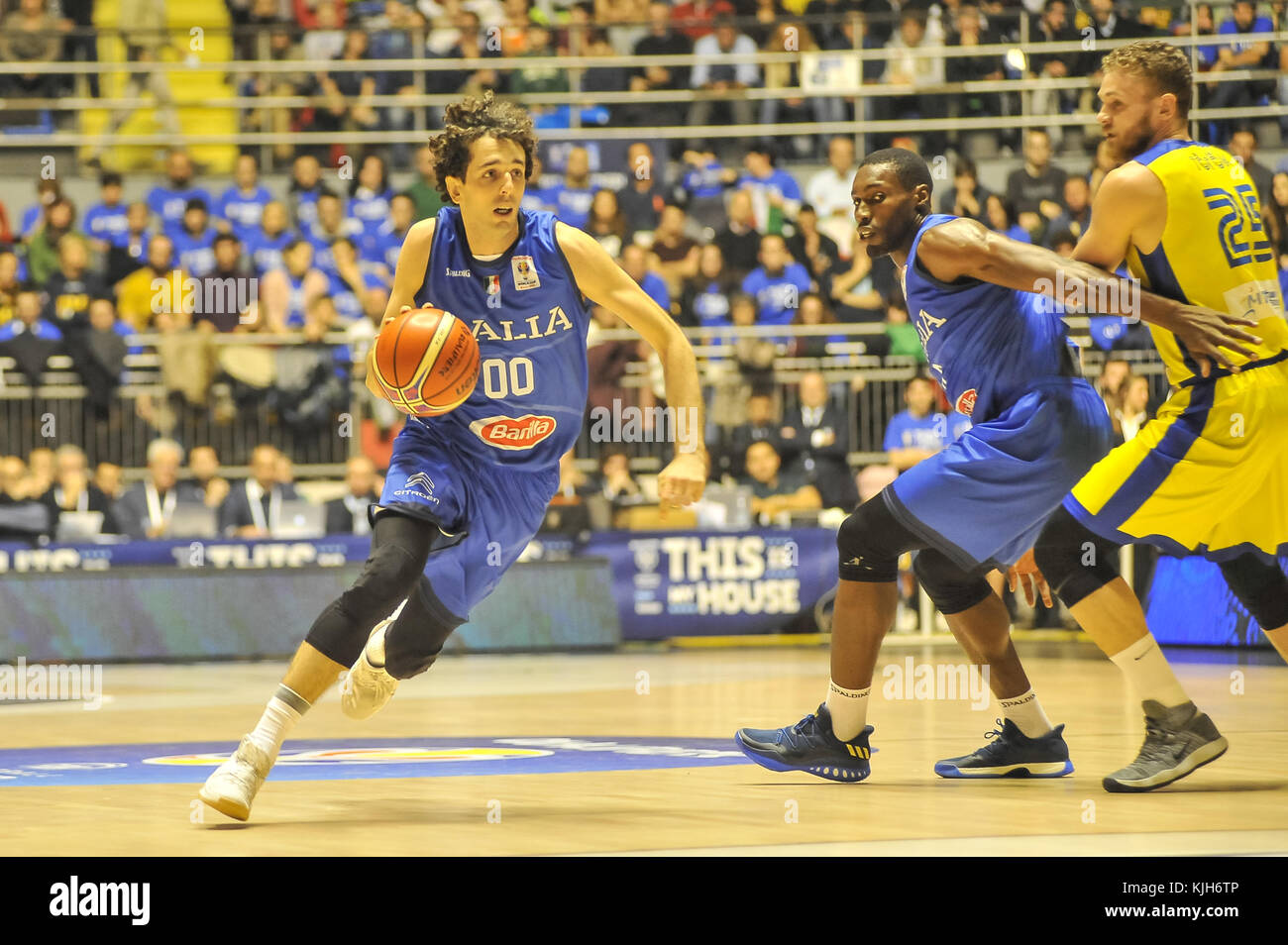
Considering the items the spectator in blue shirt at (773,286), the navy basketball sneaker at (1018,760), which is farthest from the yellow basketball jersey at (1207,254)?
the spectator in blue shirt at (773,286)

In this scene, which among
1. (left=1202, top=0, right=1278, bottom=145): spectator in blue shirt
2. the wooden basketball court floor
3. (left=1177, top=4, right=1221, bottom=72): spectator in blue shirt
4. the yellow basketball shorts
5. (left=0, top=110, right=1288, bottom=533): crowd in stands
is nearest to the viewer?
the wooden basketball court floor

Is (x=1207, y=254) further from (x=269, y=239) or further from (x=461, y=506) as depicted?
(x=269, y=239)

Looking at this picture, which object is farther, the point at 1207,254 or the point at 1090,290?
the point at 1207,254

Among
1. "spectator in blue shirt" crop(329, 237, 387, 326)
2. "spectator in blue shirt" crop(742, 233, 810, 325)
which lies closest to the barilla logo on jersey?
"spectator in blue shirt" crop(742, 233, 810, 325)

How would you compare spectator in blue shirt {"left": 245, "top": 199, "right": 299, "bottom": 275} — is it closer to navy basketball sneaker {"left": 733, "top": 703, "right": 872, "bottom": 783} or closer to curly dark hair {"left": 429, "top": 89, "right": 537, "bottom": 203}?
curly dark hair {"left": 429, "top": 89, "right": 537, "bottom": 203}

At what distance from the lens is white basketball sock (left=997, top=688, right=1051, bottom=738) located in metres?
6.04

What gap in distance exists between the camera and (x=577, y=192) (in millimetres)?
16297

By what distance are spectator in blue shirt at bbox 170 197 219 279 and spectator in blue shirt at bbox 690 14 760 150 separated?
4.98 m

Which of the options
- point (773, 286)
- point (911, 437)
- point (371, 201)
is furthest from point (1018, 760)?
point (371, 201)

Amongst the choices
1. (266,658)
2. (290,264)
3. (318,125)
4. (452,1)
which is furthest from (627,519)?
(452,1)

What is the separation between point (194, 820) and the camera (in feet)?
16.5

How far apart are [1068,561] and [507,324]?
6.73 ft

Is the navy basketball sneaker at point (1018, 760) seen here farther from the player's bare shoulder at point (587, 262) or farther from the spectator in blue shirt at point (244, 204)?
the spectator in blue shirt at point (244, 204)

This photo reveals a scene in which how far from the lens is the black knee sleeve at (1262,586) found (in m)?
5.58
